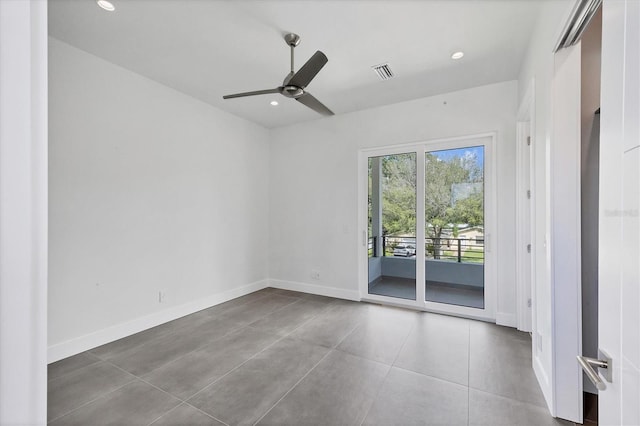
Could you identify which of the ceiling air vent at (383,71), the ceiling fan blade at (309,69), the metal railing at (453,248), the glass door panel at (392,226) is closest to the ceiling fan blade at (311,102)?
the ceiling fan blade at (309,69)

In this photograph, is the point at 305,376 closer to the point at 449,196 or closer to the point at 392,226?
the point at 392,226

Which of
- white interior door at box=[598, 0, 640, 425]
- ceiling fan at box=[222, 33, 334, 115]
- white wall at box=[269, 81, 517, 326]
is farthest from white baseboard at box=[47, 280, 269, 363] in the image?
white interior door at box=[598, 0, 640, 425]

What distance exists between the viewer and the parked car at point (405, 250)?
164 inches

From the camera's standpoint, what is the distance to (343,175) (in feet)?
15.1

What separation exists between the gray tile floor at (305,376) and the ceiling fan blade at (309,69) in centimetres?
248

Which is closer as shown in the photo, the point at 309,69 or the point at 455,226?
the point at 309,69

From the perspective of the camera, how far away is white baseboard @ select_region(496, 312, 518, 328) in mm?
3424

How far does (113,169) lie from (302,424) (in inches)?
119

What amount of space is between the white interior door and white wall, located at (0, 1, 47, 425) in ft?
3.43

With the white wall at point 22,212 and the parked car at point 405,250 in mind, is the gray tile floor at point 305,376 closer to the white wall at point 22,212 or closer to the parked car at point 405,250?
the parked car at point 405,250

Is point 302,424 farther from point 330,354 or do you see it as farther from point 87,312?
point 87,312

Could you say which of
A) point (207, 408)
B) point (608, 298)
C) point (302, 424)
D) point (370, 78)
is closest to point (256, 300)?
point (207, 408)

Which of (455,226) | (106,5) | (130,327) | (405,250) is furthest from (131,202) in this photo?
(455,226)

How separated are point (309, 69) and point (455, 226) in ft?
8.96
